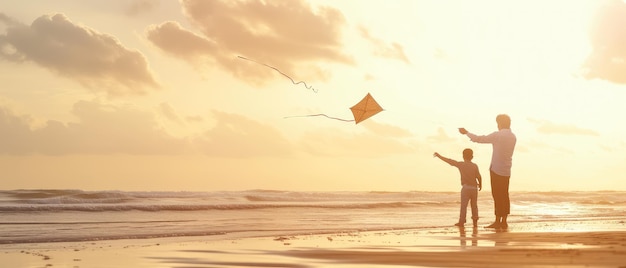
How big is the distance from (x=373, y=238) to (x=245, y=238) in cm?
229

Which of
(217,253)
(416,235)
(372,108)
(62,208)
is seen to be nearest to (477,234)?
(416,235)

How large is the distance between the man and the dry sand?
1.62 meters

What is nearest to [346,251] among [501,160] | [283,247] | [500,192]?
[283,247]

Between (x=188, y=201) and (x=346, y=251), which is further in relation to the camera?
(x=188, y=201)

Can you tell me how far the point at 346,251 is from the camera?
11109 millimetres

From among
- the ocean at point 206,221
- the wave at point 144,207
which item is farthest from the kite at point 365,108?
the wave at point 144,207

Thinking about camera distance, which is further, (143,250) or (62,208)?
(62,208)

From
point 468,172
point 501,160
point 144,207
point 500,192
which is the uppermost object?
point 501,160

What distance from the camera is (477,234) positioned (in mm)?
14500

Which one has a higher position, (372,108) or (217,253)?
(372,108)

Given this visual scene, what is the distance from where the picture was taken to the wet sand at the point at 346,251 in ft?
30.9

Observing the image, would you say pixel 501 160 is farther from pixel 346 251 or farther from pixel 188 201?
pixel 188 201

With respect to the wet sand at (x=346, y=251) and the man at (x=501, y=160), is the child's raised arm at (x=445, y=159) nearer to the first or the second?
the man at (x=501, y=160)

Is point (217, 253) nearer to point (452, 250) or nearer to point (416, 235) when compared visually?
point (452, 250)
